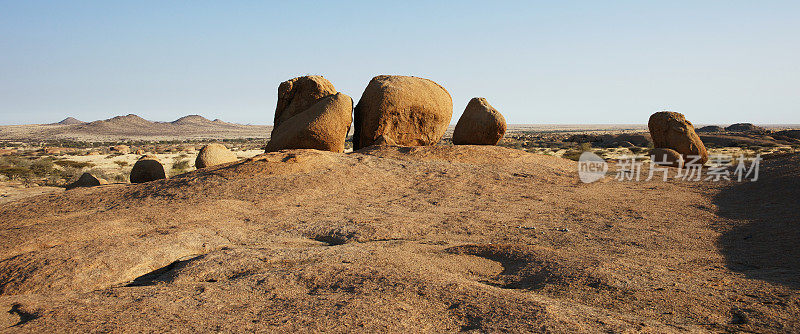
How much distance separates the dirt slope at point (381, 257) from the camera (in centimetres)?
401

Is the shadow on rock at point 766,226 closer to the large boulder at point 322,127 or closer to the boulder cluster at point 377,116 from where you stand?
the boulder cluster at point 377,116

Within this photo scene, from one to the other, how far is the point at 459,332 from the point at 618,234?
5.01 meters

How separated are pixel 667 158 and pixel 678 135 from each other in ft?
5.58

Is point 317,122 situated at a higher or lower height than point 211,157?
higher

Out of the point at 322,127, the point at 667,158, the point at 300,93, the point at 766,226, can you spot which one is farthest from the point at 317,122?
the point at 667,158

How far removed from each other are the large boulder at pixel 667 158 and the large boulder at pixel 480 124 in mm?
5866

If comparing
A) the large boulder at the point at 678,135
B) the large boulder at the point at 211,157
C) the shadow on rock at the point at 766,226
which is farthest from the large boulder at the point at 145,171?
the large boulder at the point at 678,135

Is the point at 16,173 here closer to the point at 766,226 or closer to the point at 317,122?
the point at 317,122

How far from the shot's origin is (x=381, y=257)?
Answer: 5.71m

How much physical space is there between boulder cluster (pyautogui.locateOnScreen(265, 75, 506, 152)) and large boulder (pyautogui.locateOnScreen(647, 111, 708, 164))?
6.97m

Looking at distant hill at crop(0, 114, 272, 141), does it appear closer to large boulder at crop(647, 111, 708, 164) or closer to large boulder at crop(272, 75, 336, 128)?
large boulder at crop(272, 75, 336, 128)

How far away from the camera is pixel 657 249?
22.1 feet

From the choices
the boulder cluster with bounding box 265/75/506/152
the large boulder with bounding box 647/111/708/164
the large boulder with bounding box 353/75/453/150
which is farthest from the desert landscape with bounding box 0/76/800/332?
the large boulder with bounding box 647/111/708/164

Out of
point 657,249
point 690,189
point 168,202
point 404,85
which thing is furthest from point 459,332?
point 404,85
